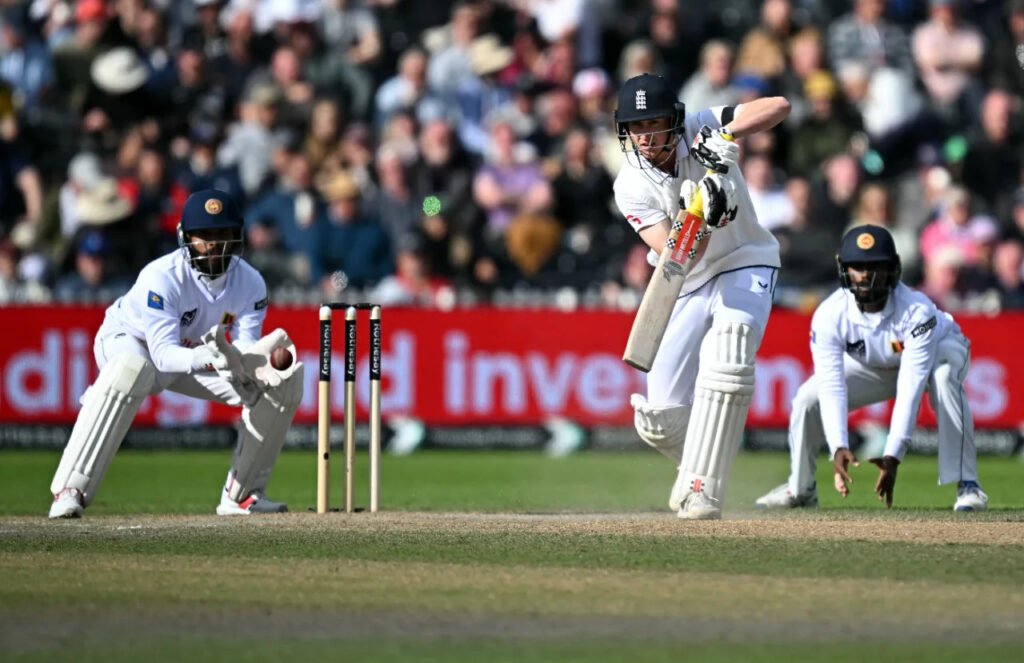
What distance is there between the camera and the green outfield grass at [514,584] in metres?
5.89

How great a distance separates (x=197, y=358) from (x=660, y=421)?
249 centimetres

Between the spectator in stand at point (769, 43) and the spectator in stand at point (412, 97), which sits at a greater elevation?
the spectator in stand at point (769, 43)

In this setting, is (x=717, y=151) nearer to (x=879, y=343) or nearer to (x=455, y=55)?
(x=879, y=343)

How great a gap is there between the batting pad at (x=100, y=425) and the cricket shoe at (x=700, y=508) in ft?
10.1

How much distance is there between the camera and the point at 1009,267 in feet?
52.9

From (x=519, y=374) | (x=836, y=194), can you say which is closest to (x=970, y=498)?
(x=519, y=374)

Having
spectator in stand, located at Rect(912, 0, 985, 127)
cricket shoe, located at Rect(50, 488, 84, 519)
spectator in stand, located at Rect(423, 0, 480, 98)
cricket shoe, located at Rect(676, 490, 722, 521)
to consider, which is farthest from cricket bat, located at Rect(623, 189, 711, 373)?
spectator in stand, located at Rect(912, 0, 985, 127)

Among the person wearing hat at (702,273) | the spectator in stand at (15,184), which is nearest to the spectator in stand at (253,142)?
the spectator in stand at (15,184)

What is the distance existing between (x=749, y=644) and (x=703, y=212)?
11.2ft

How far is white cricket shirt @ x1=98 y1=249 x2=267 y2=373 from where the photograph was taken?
1010 centimetres

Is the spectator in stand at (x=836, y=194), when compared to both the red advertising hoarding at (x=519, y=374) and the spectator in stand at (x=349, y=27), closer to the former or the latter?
the red advertising hoarding at (x=519, y=374)

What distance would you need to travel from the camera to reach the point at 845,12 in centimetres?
1838

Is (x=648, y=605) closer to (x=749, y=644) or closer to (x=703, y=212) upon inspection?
(x=749, y=644)

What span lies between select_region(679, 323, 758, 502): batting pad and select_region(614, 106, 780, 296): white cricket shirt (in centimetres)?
39
